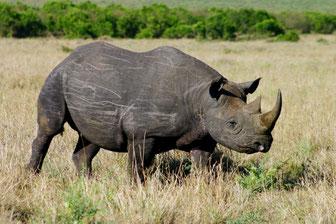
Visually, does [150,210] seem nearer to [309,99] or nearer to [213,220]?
[213,220]

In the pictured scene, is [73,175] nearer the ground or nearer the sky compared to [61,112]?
nearer the ground

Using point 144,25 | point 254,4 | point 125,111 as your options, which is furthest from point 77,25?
point 254,4

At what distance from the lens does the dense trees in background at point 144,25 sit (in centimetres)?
4016

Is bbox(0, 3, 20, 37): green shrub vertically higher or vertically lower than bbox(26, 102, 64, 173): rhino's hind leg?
lower

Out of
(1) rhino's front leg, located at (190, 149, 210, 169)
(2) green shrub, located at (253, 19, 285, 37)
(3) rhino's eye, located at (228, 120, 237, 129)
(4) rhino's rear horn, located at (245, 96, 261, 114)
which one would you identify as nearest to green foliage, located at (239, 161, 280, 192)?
(1) rhino's front leg, located at (190, 149, 210, 169)

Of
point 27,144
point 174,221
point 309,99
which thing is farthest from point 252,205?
point 309,99

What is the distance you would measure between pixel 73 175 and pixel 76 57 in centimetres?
132

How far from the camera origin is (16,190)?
4.02 metres

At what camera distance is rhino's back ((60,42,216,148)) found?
3.98 meters

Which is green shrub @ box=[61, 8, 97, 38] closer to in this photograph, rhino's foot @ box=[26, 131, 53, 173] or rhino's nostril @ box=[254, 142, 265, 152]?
rhino's foot @ box=[26, 131, 53, 173]

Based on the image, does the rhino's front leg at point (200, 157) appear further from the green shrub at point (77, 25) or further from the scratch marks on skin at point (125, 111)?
the green shrub at point (77, 25)

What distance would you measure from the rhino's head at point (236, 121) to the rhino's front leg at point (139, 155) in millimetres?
616

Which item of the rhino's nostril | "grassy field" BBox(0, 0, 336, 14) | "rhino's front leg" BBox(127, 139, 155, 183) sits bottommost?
"grassy field" BBox(0, 0, 336, 14)

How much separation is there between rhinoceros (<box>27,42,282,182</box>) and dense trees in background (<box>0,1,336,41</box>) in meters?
36.5
